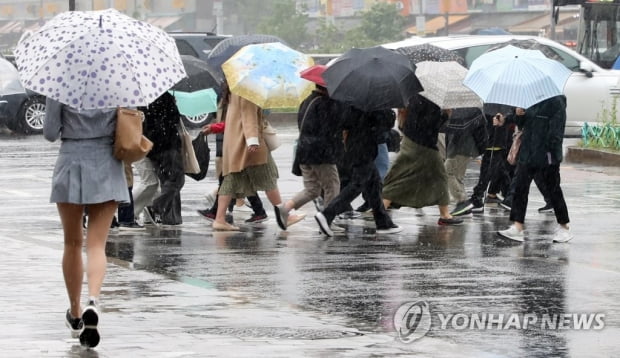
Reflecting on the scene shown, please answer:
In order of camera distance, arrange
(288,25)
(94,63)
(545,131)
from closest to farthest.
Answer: (94,63) < (545,131) < (288,25)

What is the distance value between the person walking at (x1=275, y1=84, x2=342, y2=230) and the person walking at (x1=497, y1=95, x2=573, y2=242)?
1.74 meters

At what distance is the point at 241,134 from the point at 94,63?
19.7 ft

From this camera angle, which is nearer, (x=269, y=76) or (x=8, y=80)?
(x=269, y=76)

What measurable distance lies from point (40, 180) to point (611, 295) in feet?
37.0

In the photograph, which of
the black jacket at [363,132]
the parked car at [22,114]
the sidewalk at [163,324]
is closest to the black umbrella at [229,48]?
the black jacket at [363,132]

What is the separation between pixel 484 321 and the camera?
9.45 meters

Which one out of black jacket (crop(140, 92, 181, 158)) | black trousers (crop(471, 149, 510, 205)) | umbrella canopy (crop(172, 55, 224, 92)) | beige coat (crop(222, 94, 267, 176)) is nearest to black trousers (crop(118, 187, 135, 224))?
black jacket (crop(140, 92, 181, 158))

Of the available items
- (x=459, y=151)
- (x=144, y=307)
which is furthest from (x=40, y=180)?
(x=144, y=307)

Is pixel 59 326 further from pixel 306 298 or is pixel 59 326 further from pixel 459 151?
pixel 459 151

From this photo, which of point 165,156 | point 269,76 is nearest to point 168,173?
point 165,156

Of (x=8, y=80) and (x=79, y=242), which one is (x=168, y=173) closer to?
(x=8, y=80)

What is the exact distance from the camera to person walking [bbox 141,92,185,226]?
47.2 feet

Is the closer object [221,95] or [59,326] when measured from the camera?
[59,326]

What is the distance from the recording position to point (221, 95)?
51.0 feet
